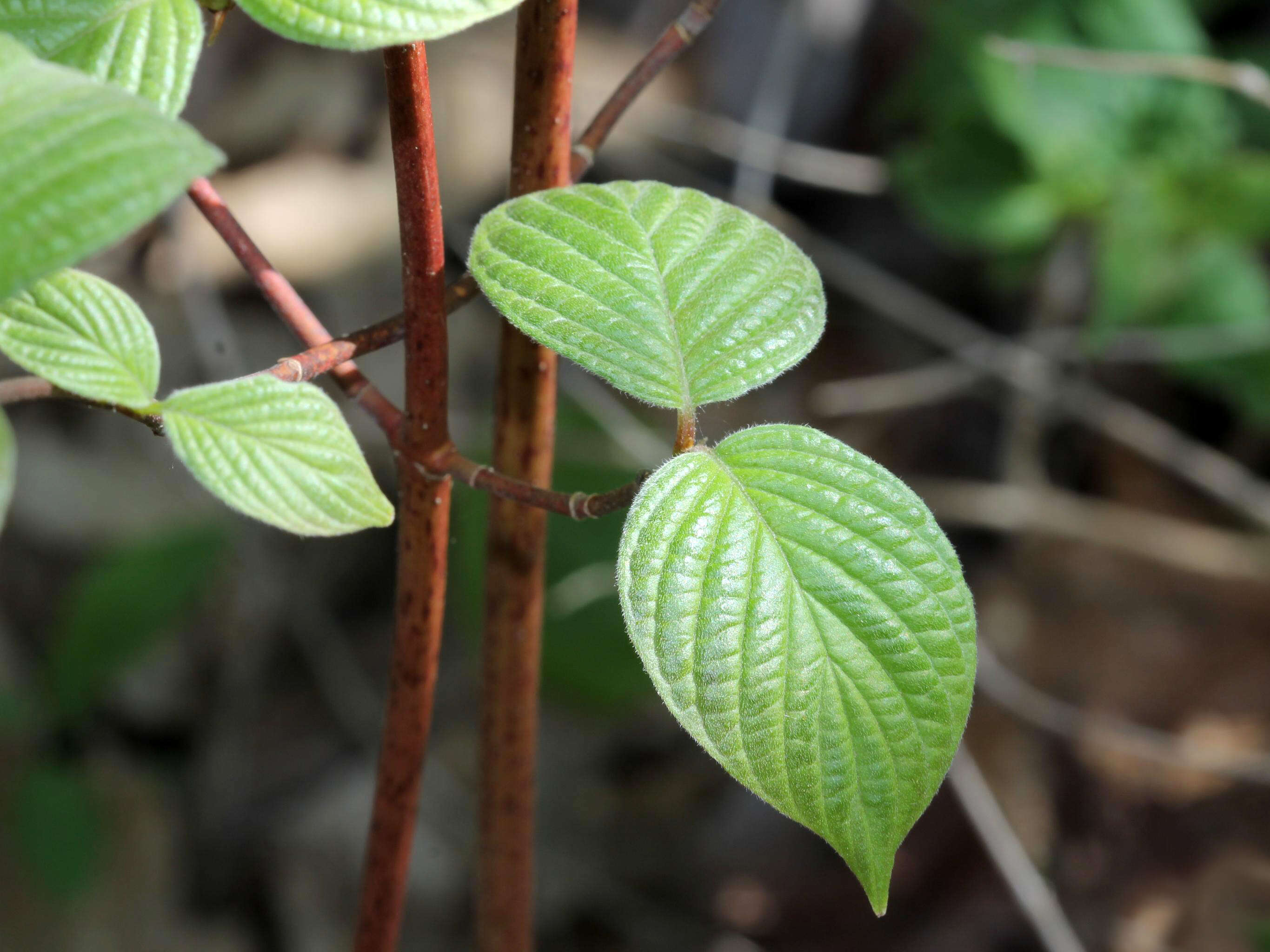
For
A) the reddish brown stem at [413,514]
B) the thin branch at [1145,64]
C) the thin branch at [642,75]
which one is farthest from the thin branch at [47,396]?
the thin branch at [1145,64]

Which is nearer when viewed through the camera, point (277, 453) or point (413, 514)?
point (277, 453)

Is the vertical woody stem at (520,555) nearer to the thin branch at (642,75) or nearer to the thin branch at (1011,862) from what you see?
the thin branch at (642,75)

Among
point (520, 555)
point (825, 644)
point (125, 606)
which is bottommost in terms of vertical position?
point (125, 606)

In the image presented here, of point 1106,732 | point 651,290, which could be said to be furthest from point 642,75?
point 1106,732

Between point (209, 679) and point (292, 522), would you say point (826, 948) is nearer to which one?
point (209, 679)

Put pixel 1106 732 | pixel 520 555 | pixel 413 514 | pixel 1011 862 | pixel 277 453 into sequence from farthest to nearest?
1. pixel 1106 732
2. pixel 1011 862
3. pixel 520 555
4. pixel 413 514
5. pixel 277 453

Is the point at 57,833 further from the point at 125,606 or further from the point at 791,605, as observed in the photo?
the point at 791,605

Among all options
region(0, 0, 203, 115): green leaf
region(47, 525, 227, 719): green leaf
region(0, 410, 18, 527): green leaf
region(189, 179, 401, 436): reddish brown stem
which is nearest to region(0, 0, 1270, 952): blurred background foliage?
region(47, 525, 227, 719): green leaf
